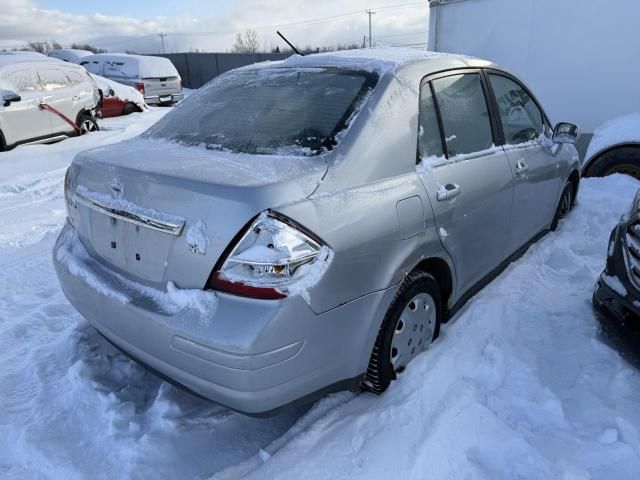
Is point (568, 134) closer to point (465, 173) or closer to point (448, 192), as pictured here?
point (465, 173)

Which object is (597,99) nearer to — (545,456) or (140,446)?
(545,456)

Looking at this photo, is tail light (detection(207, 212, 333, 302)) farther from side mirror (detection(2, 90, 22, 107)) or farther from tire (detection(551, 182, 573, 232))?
side mirror (detection(2, 90, 22, 107))

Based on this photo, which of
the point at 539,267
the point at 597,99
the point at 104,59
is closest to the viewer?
the point at 539,267

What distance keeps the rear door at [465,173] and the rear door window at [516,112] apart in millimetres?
249

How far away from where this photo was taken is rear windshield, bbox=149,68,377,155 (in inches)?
92.4

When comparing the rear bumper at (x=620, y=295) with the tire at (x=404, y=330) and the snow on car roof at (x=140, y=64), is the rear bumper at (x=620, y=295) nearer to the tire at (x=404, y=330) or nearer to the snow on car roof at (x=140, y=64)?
the tire at (x=404, y=330)

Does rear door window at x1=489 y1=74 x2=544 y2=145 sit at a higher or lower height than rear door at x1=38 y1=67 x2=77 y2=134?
higher

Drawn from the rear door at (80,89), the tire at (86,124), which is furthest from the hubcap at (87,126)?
the rear door at (80,89)

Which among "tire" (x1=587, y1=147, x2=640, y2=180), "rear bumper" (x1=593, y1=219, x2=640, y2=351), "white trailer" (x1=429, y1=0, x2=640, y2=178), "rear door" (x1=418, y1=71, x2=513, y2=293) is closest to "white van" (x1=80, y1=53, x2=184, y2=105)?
"white trailer" (x1=429, y1=0, x2=640, y2=178)

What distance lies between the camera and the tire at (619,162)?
579cm

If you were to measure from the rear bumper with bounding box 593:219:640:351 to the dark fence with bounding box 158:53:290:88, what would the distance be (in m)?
26.0

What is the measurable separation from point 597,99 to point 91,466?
730cm

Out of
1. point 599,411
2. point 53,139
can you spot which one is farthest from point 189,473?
point 53,139

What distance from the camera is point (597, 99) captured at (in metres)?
6.86
